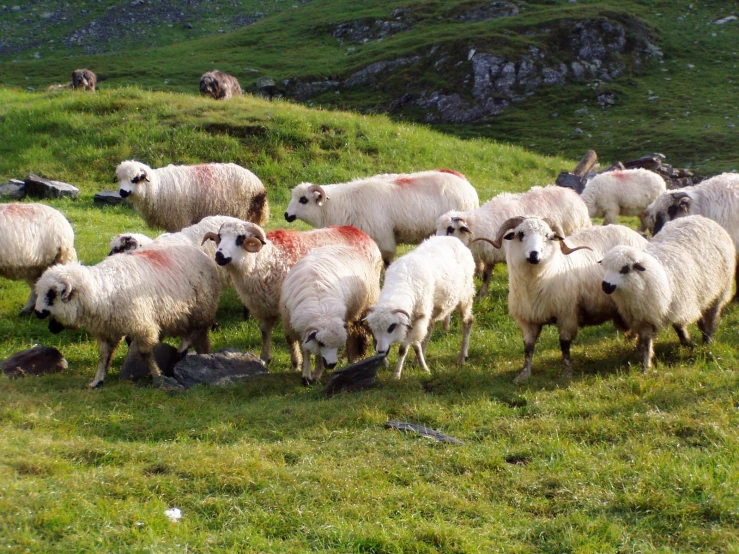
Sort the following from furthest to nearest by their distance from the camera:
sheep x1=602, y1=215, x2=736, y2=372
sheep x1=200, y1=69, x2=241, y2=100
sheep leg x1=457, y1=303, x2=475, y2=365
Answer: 1. sheep x1=200, y1=69, x2=241, y2=100
2. sheep leg x1=457, y1=303, x2=475, y2=365
3. sheep x1=602, y1=215, x2=736, y2=372

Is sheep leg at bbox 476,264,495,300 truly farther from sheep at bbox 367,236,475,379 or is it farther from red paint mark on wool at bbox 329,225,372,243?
red paint mark on wool at bbox 329,225,372,243

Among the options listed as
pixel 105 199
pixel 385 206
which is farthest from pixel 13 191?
pixel 385 206

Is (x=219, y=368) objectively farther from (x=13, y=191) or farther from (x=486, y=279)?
(x=13, y=191)

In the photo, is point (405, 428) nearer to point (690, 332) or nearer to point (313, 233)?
point (313, 233)

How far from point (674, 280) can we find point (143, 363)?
20.6ft

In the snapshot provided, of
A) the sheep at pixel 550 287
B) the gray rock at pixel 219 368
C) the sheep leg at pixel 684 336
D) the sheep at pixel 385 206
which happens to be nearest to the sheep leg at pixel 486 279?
the sheep at pixel 385 206

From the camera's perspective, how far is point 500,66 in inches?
1500

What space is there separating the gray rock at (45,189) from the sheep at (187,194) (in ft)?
14.9

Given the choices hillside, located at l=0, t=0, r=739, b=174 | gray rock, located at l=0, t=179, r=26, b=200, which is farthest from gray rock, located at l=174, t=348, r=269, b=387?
hillside, located at l=0, t=0, r=739, b=174

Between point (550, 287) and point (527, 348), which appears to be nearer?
point (550, 287)

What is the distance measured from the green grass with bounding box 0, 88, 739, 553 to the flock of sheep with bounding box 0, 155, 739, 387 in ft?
1.79

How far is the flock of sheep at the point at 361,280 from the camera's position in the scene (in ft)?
29.7

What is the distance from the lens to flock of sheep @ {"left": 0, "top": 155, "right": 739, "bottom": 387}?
9039mm

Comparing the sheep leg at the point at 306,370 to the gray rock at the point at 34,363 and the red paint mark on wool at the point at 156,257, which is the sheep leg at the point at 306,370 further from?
the gray rock at the point at 34,363
